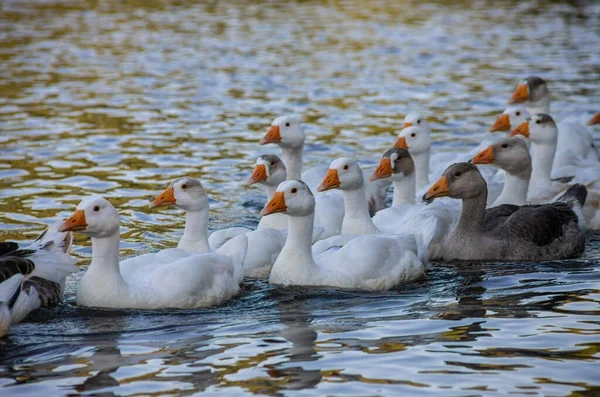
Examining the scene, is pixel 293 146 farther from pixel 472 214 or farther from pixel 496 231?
pixel 496 231

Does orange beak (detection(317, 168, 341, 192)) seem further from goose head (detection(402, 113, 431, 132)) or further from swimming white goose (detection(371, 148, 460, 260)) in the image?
goose head (detection(402, 113, 431, 132))

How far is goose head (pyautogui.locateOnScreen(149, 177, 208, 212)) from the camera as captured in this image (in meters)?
10.9

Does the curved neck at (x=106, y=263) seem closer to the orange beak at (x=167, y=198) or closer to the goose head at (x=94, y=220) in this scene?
the goose head at (x=94, y=220)

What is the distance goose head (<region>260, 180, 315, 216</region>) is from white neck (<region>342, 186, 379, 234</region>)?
1537 mm

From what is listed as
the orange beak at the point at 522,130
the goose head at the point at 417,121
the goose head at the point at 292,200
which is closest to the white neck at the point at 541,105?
the orange beak at the point at 522,130

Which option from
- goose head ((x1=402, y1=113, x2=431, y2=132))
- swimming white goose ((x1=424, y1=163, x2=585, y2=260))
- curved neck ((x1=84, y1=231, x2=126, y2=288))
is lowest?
swimming white goose ((x1=424, y1=163, x2=585, y2=260))

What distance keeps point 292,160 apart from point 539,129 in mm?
3335

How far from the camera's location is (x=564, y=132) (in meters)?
16.4

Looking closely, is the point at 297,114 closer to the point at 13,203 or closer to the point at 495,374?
the point at 13,203

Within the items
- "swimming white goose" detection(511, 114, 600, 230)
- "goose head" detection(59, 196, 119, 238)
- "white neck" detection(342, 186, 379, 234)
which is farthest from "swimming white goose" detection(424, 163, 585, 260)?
"goose head" detection(59, 196, 119, 238)

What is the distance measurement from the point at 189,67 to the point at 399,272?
1626cm

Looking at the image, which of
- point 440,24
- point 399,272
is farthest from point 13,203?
point 440,24

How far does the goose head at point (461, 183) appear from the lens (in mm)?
11992

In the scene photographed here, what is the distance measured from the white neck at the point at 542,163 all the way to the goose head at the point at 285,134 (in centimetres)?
318
